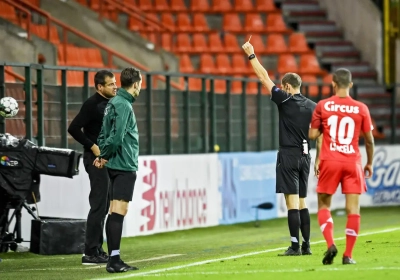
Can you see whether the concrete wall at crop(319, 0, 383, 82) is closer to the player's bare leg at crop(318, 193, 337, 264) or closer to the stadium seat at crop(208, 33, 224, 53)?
the stadium seat at crop(208, 33, 224, 53)

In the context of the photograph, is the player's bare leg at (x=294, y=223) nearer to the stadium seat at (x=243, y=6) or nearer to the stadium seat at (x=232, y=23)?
the stadium seat at (x=232, y=23)

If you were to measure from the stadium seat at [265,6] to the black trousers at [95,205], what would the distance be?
17160mm

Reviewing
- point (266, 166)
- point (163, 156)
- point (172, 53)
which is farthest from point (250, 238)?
point (172, 53)

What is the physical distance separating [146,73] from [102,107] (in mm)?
5470

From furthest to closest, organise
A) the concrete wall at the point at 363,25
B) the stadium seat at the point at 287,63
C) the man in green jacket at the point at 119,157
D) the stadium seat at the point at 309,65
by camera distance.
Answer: the concrete wall at the point at 363,25
the stadium seat at the point at 309,65
the stadium seat at the point at 287,63
the man in green jacket at the point at 119,157

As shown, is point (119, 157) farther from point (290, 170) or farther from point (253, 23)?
point (253, 23)

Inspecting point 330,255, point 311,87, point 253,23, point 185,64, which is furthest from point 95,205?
point 253,23

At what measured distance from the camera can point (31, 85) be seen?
1554 cm

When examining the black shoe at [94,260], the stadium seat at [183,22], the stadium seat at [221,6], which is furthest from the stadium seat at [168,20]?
the black shoe at [94,260]

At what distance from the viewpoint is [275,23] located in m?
29.0

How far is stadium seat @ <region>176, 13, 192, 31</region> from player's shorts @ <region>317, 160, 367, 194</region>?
17.4 metres

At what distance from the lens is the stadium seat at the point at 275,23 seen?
28844mm

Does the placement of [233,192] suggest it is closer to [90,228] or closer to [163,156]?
[163,156]

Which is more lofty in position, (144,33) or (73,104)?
(144,33)
